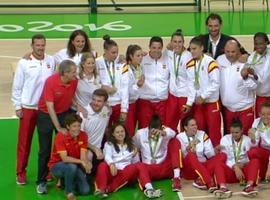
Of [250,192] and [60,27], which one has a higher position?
[60,27]

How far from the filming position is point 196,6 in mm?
21047

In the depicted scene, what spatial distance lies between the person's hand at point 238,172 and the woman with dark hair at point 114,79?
1.55 m

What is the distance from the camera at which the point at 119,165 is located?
27.5 ft

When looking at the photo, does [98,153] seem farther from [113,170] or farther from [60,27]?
[60,27]

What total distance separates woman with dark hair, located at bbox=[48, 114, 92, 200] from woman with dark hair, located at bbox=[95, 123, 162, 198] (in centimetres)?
22

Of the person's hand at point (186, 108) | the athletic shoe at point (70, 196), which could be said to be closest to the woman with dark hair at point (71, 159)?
the athletic shoe at point (70, 196)

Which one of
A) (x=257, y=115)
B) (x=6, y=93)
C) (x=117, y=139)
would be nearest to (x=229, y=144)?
(x=257, y=115)

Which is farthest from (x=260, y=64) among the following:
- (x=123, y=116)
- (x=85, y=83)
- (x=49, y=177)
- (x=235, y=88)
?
(x=49, y=177)

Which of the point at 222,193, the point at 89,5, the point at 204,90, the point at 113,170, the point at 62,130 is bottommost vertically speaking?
the point at 222,193

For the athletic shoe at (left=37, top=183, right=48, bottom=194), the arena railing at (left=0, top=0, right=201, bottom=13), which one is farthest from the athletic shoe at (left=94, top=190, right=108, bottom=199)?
the arena railing at (left=0, top=0, right=201, bottom=13)

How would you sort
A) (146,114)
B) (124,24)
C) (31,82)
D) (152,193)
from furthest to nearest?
1. (124,24)
2. (146,114)
3. (31,82)
4. (152,193)

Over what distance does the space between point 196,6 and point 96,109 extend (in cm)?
1333

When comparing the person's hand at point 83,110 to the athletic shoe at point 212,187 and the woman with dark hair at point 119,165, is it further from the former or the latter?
the athletic shoe at point 212,187

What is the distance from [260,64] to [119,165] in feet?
7.51
